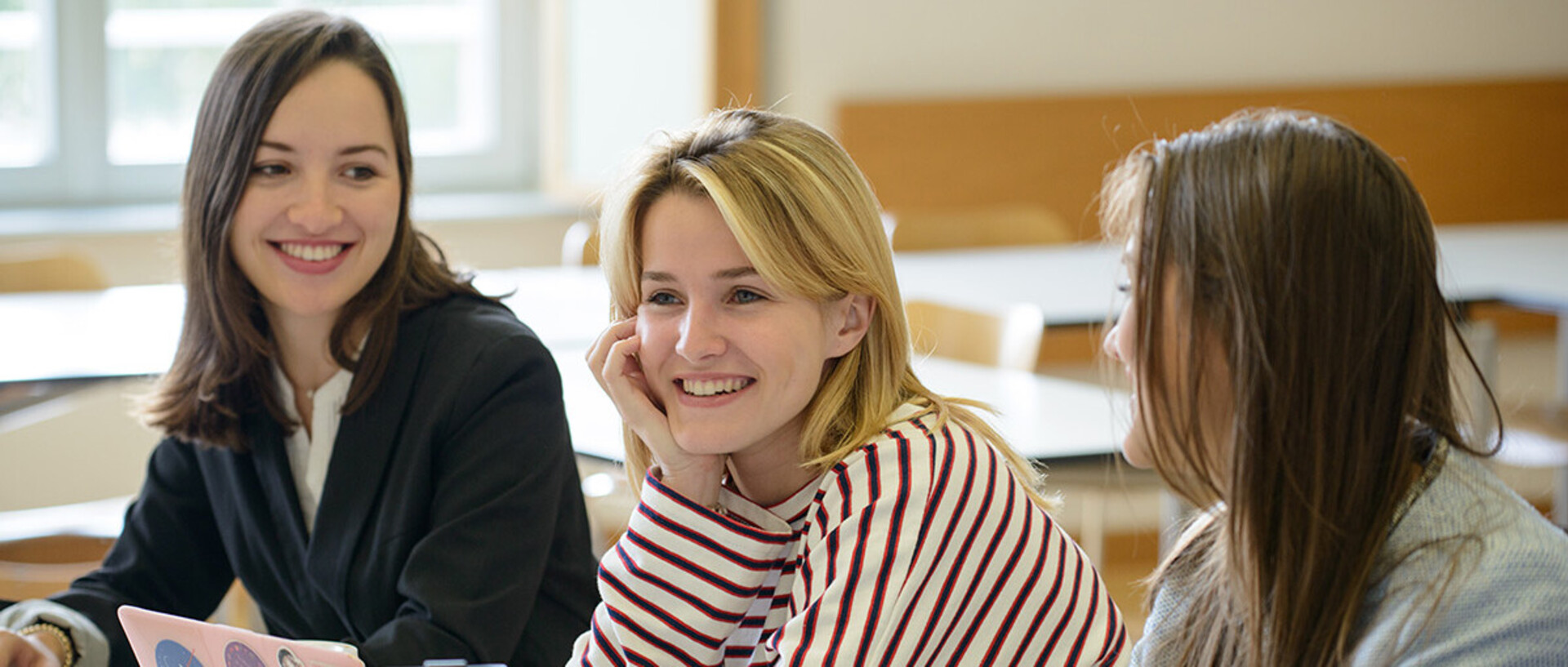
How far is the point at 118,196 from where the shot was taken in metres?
4.30

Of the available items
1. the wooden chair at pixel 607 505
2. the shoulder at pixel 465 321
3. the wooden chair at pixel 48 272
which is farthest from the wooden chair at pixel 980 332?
the wooden chair at pixel 48 272

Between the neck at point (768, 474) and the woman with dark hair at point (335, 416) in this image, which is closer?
the neck at point (768, 474)

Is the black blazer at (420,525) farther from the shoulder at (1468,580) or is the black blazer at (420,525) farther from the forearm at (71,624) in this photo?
the shoulder at (1468,580)

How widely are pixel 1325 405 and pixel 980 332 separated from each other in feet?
5.89

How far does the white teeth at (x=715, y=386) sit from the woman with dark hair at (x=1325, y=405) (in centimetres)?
34

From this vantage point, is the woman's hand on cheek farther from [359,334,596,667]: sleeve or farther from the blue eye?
[359,334,596,667]: sleeve

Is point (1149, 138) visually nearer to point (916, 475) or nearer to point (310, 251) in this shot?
point (310, 251)

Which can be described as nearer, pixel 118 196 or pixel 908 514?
pixel 908 514

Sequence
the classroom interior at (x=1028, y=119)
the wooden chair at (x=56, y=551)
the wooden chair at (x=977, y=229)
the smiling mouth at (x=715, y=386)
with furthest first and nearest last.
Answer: the classroom interior at (x=1028, y=119)
the wooden chair at (x=977, y=229)
the wooden chair at (x=56, y=551)
the smiling mouth at (x=715, y=386)

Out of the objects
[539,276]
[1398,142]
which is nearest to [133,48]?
[539,276]

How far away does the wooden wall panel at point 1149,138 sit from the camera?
4.50 meters

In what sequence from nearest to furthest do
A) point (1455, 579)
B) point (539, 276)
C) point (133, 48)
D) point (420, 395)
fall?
point (1455, 579), point (420, 395), point (539, 276), point (133, 48)

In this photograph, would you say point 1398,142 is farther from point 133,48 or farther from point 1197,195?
point 1197,195

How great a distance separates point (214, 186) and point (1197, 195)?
106 centimetres
